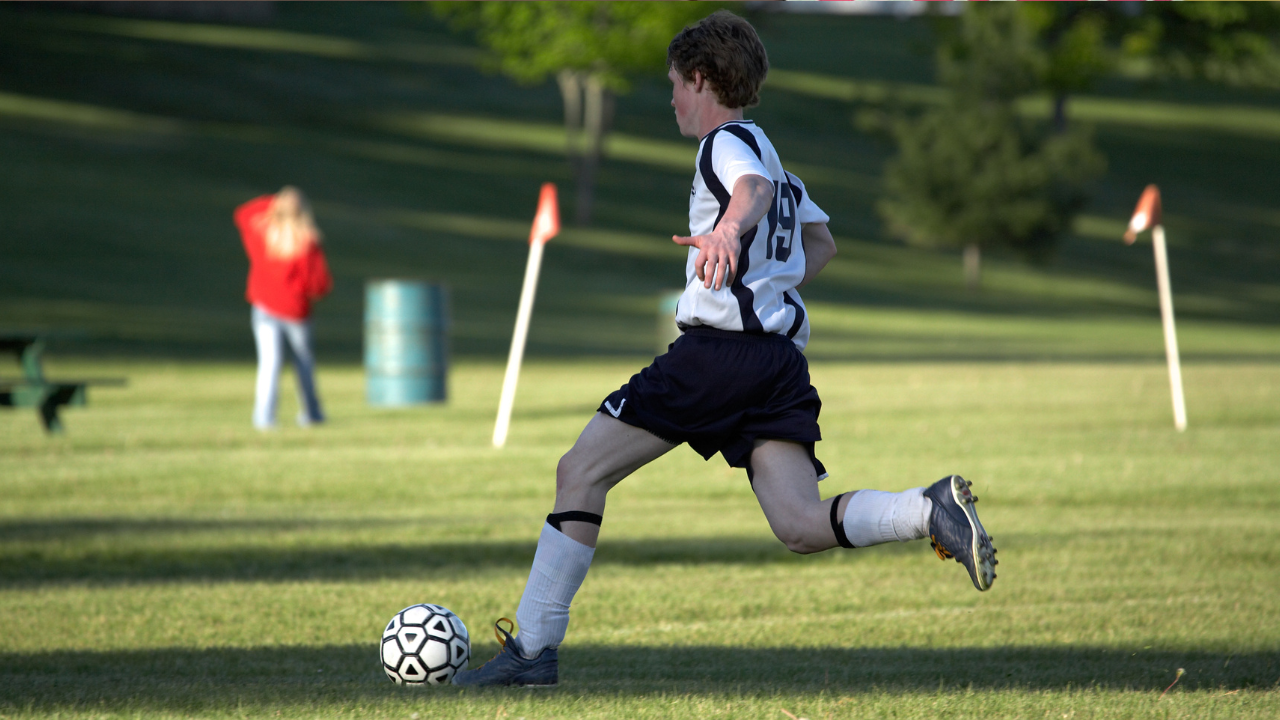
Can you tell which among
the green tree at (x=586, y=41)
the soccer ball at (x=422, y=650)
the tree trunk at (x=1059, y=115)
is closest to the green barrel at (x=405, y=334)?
the soccer ball at (x=422, y=650)

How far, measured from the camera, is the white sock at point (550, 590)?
4793 millimetres

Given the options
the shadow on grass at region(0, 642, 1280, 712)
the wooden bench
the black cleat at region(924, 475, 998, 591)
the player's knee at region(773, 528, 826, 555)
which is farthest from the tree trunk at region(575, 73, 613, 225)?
the black cleat at region(924, 475, 998, 591)

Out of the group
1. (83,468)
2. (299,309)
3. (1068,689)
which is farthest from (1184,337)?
(1068,689)

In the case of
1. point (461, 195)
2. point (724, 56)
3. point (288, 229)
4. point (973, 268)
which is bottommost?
point (724, 56)

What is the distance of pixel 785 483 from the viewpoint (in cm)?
460

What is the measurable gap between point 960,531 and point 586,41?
4480 centimetres

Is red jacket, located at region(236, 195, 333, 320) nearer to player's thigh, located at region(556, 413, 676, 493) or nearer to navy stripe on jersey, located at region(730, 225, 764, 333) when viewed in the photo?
player's thigh, located at region(556, 413, 676, 493)

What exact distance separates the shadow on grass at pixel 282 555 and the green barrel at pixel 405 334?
767 cm

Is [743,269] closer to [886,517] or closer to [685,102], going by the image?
[685,102]

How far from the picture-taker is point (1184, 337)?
125 ft

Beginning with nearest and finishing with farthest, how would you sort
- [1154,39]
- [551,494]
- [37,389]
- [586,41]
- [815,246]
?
[815,246]
[551,494]
[37,389]
[586,41]
[1154,39]

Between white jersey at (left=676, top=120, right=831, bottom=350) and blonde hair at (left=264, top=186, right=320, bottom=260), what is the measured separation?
10056mm

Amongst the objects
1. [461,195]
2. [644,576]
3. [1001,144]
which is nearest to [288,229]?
[644,576]

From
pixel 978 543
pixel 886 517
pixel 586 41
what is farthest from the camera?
pixel 586 41
